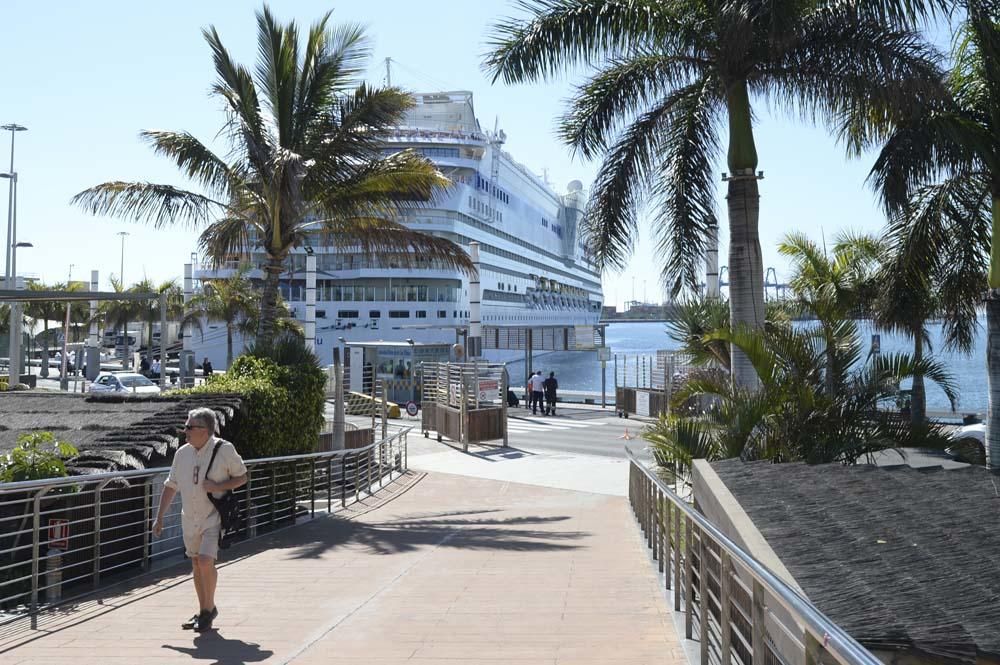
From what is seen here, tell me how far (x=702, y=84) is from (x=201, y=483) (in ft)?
28.2

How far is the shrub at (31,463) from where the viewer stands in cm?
740

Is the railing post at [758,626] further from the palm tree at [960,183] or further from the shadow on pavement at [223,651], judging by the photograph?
the palm tree at [960,183]

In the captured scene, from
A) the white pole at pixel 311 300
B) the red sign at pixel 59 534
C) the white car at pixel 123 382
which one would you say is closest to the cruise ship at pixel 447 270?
the white car at pixel 123 382

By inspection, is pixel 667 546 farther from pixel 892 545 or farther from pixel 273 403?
pixel 273 403

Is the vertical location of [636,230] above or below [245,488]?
above

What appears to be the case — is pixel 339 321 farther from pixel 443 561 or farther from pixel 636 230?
pixel 443 561

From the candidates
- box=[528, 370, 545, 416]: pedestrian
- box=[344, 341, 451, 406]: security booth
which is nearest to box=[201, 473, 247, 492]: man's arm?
box=[528, 370, 545, 416]: pedestrian

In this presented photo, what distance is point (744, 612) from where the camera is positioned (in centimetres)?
386

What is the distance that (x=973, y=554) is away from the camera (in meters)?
4.49

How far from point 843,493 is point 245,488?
649 cm

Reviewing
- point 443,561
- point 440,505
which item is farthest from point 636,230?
point 443,561

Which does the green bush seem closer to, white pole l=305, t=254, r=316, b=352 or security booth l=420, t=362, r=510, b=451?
security booth l=420, t=362, r=510, b=451

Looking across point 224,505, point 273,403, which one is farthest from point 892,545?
point 273,403

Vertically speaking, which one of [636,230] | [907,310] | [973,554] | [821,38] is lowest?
[973,554]
